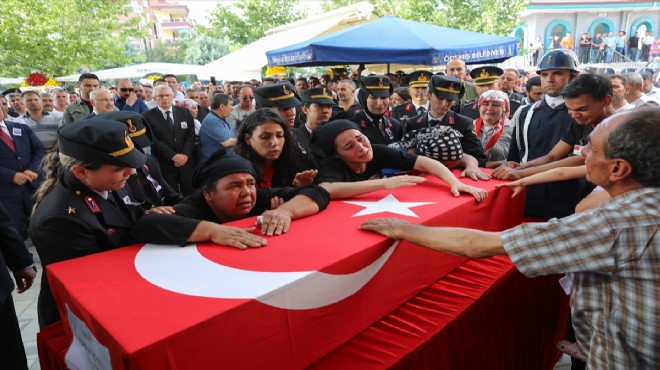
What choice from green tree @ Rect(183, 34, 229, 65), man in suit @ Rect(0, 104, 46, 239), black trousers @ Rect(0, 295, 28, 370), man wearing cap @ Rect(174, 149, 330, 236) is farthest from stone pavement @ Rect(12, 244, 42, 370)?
green tree @ Rect(183, 34, 229, 65)

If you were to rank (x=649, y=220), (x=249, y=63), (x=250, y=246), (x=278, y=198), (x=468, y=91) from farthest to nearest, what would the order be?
1. (x=249, y=63)
2. (x=468, y=91)
3. (x=278, y=198)
4. (x=250, y=246)
5. (x=649, y=220)

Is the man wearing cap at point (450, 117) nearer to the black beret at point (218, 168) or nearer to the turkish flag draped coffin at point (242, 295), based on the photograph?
the turkish flag draped coffin at point (242, 295)

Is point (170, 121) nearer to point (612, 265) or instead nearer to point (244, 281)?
point (244, 281)

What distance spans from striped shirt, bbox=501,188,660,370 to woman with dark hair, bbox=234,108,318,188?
1280mm

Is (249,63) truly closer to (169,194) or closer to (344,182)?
(169,194)

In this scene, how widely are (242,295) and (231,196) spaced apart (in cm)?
78

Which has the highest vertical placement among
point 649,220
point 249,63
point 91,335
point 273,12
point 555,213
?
point 273,12

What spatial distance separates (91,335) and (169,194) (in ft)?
6.73

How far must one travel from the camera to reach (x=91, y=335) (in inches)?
44.1

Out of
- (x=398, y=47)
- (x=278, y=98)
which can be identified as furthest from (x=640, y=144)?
(x=398, y=47)

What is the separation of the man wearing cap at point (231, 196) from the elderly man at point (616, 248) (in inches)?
32.9

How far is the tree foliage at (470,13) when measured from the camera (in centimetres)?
1967

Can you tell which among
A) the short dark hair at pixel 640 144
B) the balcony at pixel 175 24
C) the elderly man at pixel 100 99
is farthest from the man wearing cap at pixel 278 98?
the balcony at pixel 175 24

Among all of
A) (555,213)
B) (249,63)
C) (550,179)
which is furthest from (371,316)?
(249,63)
